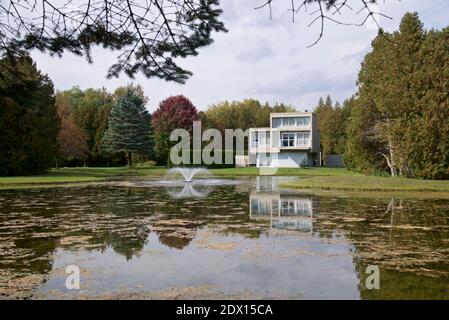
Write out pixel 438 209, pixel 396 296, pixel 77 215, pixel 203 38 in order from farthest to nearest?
pixel 438 209 → pixel 77 215 → pixel 396 296 → pixel 203 38

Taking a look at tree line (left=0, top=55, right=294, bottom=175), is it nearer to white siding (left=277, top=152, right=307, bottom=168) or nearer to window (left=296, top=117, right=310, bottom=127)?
white siding (left=277, top=152, right=307, bottom=168)

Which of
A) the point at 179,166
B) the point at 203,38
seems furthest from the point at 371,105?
the point at 203,38

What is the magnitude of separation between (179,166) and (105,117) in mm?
12629

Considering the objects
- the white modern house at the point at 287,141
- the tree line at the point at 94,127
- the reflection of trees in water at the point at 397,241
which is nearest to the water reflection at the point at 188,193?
the reflection of trees in water at the point at 397,241

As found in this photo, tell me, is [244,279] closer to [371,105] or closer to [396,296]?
[396,296]

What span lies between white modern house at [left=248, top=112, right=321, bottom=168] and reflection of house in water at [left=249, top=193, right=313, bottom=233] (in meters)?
35.1

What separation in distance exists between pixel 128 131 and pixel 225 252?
4429 centimetres

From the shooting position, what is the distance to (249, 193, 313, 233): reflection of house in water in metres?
10.8

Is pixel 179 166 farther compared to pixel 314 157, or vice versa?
pixel 314 157

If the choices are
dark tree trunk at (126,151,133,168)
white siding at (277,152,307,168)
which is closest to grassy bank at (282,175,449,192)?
white siding at (277,152,307,168)

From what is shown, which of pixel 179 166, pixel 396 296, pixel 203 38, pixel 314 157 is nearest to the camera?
pixel 203 38

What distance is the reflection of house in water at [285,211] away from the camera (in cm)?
1079

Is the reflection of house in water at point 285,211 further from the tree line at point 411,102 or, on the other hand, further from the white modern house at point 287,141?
the white modern house at point 287,141

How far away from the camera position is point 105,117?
56.8 m
